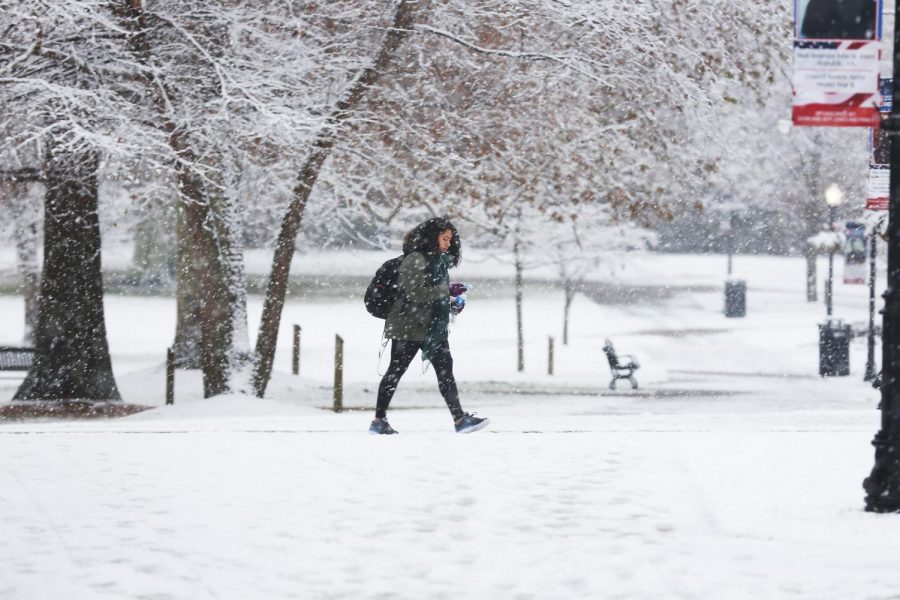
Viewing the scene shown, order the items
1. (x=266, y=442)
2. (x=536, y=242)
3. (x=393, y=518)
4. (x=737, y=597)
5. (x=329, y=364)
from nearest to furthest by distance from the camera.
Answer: (x=737, y=597), (x=393, y=518), (x=266, y=442), (x=329, y=364), (x=536, y=242)

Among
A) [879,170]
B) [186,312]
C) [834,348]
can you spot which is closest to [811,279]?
[834,348]

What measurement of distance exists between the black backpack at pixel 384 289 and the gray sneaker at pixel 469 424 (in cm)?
122

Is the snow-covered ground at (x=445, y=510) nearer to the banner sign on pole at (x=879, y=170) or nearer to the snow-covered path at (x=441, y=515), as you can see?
the snow-covered path at (x=441, y=515)

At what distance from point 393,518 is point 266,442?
335cm

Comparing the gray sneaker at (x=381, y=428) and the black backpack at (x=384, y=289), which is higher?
the black backpack at (x=384, y=289)

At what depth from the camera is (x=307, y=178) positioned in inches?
662

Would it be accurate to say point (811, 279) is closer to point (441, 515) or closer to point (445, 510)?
point (445, 510)

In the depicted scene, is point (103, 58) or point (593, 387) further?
point (593, 387)

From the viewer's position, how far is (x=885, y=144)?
37.4ft

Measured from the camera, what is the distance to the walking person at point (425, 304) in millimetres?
10195

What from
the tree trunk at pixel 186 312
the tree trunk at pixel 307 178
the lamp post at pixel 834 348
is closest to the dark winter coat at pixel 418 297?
the tree trunk at pixel 307 178

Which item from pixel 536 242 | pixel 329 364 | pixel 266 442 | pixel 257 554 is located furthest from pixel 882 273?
pixel 257 554

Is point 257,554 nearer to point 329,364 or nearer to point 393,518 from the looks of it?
point 393,518

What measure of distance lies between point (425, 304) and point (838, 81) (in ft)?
12.6
